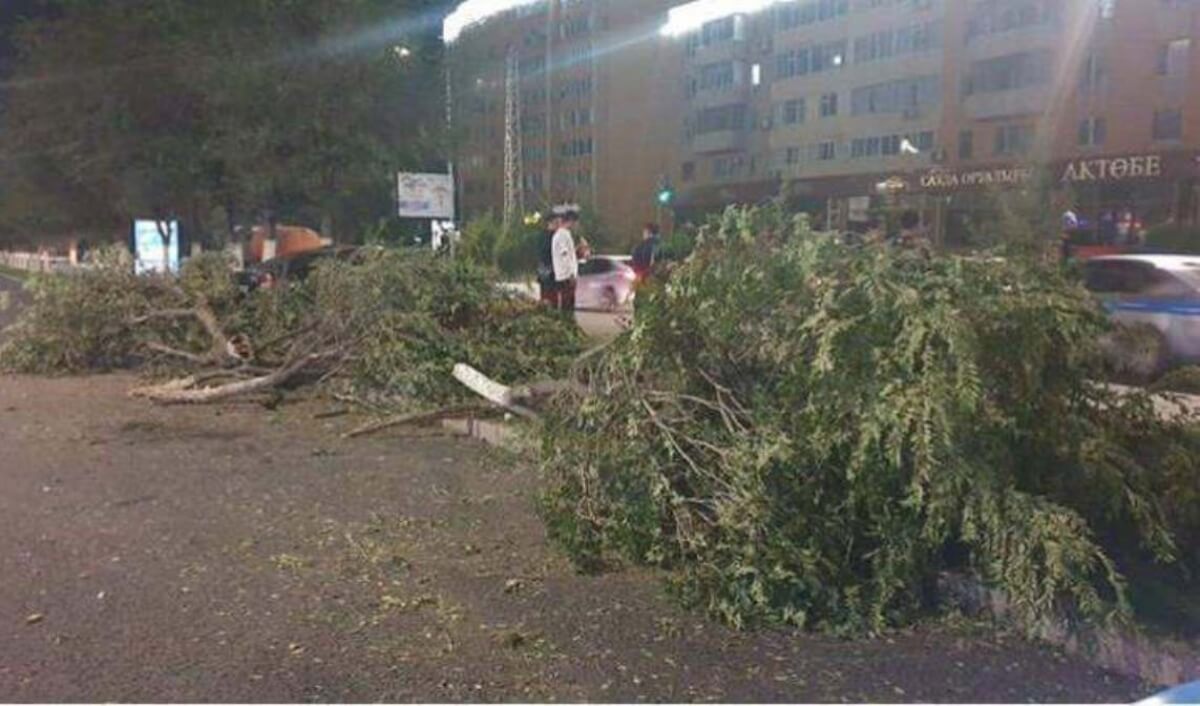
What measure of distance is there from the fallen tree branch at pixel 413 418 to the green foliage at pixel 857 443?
3.60 metres

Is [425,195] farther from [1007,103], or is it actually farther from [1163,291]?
[1007,103]

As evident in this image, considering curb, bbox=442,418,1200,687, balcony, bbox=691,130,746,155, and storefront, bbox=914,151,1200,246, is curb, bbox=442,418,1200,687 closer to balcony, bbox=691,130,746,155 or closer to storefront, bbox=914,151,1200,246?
storefront, bbox=914,151,1200,246

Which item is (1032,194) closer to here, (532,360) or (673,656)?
(532,360)

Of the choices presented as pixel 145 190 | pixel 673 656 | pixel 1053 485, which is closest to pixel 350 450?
pixel 673 656

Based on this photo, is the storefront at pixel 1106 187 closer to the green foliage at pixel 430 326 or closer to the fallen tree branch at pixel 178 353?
the green foliage at pixel 430 326

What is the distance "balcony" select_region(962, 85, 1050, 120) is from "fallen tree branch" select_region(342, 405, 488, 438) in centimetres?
4315

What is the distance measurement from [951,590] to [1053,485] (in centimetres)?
66

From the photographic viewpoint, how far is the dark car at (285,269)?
13.1 meters

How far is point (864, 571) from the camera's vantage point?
15.4 feet

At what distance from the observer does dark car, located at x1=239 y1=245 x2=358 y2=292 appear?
13141 millimetres

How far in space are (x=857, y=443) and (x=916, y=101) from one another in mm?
49401

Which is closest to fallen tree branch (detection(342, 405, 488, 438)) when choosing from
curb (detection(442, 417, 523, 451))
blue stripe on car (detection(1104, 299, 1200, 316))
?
curb (detection(442, 417, 523, 451))

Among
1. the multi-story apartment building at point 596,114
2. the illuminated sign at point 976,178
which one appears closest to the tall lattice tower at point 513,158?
the multi-story apartment building at point 596,114

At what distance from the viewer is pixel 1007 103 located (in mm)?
46750
